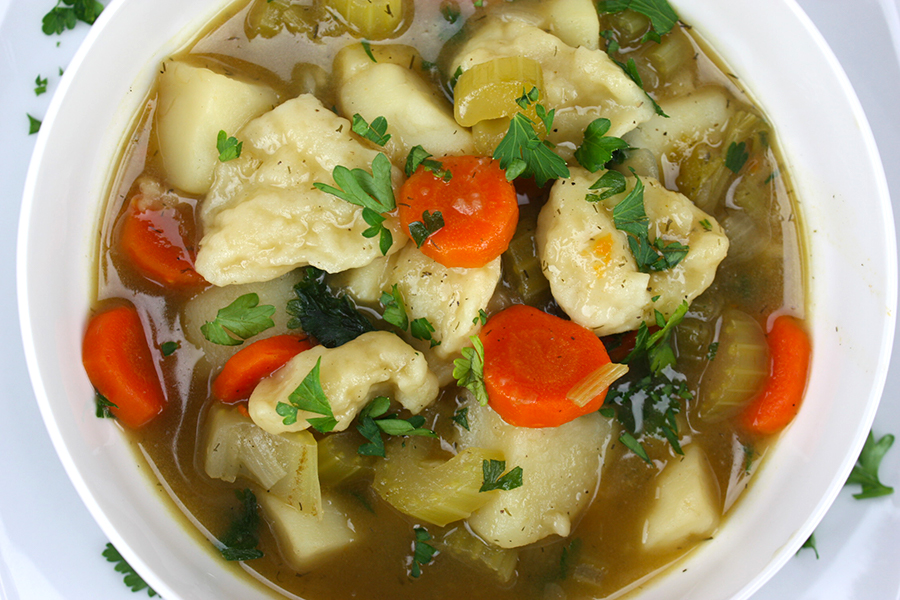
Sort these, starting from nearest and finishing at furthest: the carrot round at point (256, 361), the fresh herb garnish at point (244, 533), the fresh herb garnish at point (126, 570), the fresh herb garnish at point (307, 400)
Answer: the fresh herb garnish at point (307, 400)
the carrot round at point (256, 361)
the fresh herb garnish at point (244, 533)
the fresh herb garnish at point (126, 570)

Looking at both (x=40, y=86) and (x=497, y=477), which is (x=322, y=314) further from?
(x=40, y=86)

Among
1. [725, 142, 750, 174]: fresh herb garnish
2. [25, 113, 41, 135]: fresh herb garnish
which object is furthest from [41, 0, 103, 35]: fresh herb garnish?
[725, 142, 750, 174]: fresh herb garnish

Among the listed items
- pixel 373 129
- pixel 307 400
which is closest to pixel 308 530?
pixel 307 400

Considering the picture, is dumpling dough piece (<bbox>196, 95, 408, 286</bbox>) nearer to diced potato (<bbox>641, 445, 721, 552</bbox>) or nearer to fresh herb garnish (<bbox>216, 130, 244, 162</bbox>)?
fresh herb garnish (<bbox>216, 130, 244, 162</bbox>)

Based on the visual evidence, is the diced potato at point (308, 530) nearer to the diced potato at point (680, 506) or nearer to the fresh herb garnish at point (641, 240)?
the diced potato at point (680, 506)

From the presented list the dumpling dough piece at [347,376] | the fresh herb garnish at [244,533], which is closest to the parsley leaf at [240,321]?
the dumpling dough piece at [347,376]

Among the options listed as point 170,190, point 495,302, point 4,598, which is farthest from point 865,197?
point 4,598
